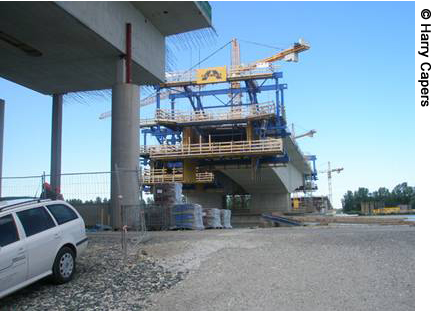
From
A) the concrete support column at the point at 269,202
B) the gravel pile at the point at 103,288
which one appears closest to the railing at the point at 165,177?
the concrete support column at the point at 269,202

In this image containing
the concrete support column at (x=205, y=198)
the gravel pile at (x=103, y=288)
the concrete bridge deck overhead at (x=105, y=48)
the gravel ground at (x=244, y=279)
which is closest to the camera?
the gravel ground at (x=244, y=279)

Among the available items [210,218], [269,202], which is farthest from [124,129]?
[269,202]

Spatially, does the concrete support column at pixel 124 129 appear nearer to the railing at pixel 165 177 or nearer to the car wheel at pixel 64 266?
the car wheel at pixel 64 266

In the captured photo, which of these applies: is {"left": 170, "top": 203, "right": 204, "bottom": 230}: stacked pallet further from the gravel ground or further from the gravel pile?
the gravel pile

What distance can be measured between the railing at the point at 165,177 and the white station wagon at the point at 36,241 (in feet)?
137

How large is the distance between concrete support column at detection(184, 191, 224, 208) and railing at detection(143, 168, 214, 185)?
4335mm

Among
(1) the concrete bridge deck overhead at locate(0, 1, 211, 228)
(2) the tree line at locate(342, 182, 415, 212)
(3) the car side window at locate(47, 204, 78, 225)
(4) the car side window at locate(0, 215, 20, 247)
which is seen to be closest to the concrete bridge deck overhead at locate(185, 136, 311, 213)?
(1) the concrete bridge deck overhead at locate(0, 1, 211, 228)

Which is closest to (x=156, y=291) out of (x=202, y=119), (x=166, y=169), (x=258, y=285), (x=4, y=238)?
(x=258, y=285)

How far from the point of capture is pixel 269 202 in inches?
2287

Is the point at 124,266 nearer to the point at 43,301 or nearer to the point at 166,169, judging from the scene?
the point at 43,301

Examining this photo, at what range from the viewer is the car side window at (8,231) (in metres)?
6.89

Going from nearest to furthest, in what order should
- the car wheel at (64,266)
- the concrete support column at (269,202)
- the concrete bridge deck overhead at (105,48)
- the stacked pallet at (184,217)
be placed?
the car wheel at (64,266)
the concrete bridge deck overhead at (105,48)
the stacked pallet at (184,217)
the concrete support column at (269,202)

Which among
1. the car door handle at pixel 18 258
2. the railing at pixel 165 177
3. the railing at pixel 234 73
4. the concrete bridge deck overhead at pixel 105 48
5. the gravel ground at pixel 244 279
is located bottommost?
the gravel ground at pixel 244 279
